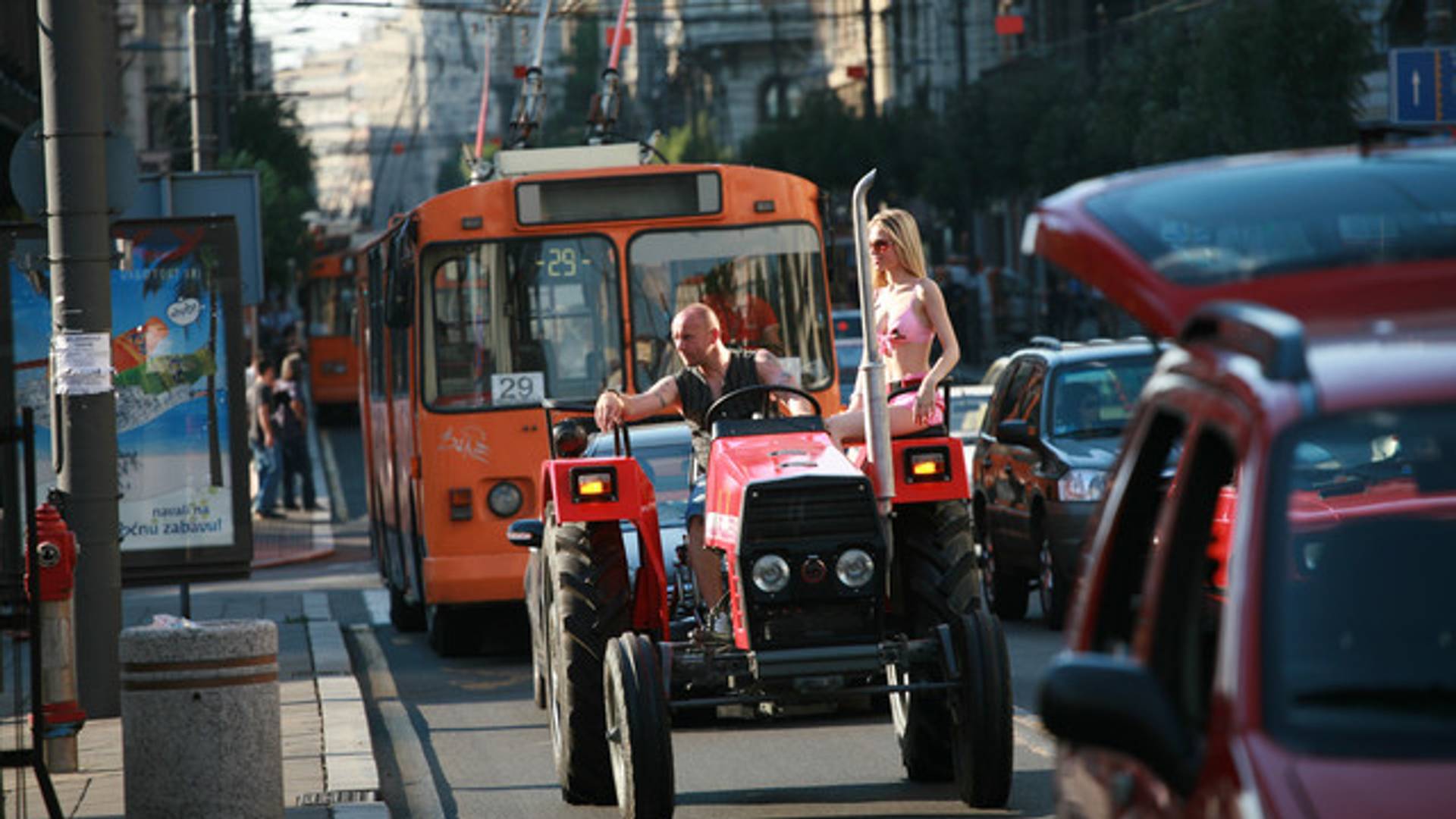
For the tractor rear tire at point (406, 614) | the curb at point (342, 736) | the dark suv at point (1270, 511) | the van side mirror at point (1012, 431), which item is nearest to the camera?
the dark suv at point (1270, 511)

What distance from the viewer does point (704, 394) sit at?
10211mm

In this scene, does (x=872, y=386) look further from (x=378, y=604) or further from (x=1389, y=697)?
(x=378, y=604)

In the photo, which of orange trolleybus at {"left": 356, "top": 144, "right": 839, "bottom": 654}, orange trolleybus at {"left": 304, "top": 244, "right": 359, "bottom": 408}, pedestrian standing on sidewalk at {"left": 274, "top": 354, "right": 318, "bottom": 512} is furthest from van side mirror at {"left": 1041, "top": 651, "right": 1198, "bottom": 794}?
orange trolleybus at {"left": 304, "top": 244, "right": 359, "bottom": 408}

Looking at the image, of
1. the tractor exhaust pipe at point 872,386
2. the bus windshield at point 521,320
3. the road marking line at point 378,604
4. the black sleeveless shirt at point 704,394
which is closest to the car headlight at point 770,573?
the tractor exhaust pipe at point 872,386

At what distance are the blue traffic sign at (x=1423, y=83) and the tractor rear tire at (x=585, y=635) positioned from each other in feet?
35.1

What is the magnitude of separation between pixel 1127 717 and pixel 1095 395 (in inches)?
530

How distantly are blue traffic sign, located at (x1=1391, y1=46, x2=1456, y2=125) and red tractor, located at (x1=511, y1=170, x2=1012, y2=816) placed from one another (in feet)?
32.9

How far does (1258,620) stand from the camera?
3.90m

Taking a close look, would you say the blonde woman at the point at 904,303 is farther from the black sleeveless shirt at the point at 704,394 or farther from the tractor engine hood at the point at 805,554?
the tractor engine hood at the point at 805,554

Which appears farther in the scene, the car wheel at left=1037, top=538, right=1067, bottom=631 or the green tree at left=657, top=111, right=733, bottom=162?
the green tree at left=657, top=111, right=733, bottom=162

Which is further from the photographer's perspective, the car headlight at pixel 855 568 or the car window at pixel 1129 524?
the car headlight at pixel 855 568

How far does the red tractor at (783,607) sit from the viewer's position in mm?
9055

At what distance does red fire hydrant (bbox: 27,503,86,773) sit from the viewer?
456 inches

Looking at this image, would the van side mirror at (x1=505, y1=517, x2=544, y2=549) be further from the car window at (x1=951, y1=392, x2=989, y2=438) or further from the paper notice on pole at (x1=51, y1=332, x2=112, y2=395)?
the car window at (x1=951, y1=392, x2=989, y2=438)
